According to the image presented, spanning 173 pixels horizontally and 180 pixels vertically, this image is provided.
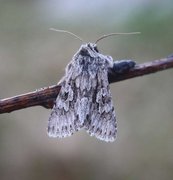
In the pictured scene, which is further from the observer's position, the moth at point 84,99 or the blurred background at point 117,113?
the blurred background at point 117,113

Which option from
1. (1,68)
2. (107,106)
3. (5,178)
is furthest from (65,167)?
(107,106)

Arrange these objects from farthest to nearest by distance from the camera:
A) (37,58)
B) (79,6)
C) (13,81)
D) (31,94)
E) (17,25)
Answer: (17,25)
(79,6)
(37,58)
(13,81)
(31,94)

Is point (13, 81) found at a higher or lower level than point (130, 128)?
higher

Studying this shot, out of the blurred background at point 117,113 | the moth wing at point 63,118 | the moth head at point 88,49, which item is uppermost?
the blurred background at point 117,113

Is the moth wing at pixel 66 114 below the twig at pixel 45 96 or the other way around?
the other way around

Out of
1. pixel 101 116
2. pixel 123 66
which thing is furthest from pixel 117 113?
pixel 123 66

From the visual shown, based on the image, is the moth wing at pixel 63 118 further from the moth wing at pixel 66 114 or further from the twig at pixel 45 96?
the twig at pixel 45 96

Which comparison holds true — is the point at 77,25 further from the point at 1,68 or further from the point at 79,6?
the point at 1,68

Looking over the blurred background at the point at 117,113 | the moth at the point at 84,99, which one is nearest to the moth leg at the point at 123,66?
the moth at the point at 84,99
